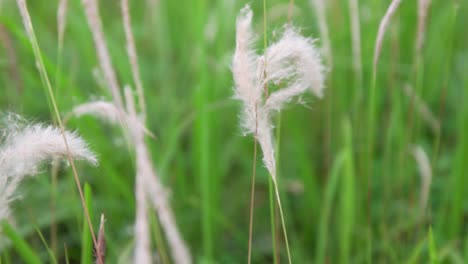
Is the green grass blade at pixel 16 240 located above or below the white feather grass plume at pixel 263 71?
below

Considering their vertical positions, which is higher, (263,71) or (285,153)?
(263,71)

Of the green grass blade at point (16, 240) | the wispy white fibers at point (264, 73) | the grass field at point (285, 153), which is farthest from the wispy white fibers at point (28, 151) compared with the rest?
the grass field at point (285, 153)

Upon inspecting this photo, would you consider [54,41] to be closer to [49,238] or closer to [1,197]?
[49,238]

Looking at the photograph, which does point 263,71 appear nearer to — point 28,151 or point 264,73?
point 264,73

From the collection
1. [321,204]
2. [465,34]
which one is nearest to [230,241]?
[321,204]

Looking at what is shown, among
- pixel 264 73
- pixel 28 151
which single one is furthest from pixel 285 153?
pixel 28 151

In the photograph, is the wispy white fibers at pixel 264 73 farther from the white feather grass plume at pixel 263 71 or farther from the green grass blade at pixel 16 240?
the green grass blade at pixel 16 240
